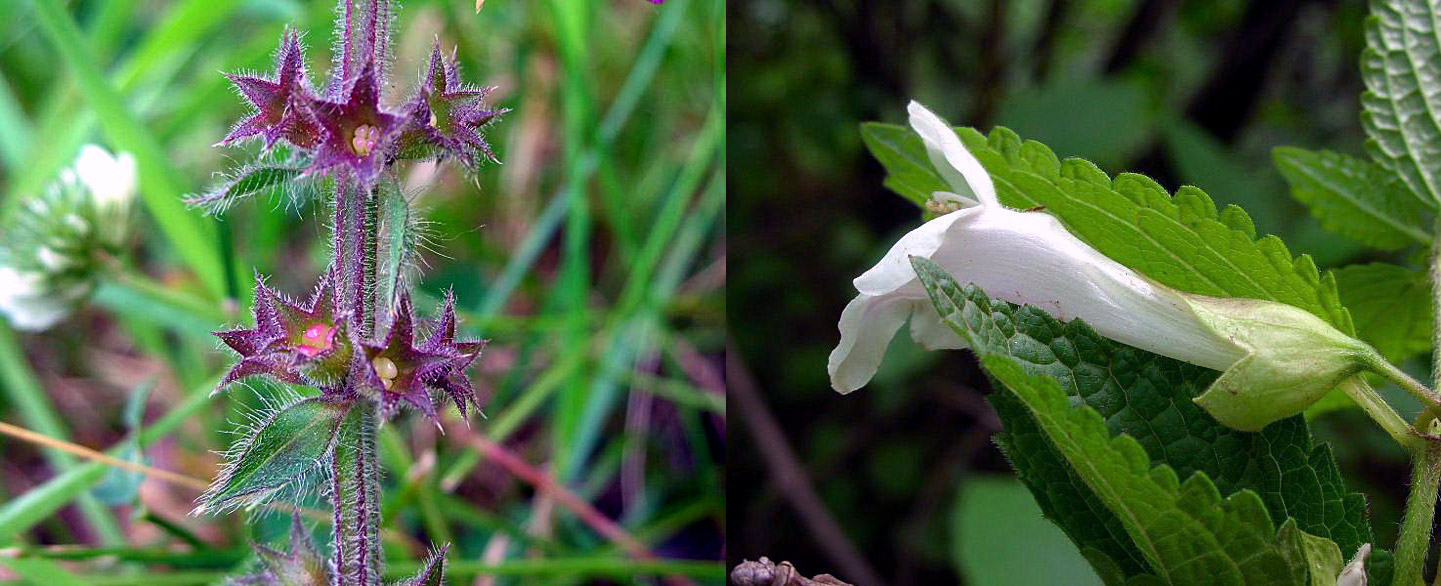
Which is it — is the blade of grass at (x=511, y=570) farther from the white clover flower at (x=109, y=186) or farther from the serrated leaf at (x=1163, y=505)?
the serrated leaf at (x=1163, y=505)

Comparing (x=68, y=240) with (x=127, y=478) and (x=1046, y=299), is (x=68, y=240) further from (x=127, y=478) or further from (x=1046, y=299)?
(x=1046, y=299)

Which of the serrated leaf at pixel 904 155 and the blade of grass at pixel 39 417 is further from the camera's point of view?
the blade of grass at pixel 39 417

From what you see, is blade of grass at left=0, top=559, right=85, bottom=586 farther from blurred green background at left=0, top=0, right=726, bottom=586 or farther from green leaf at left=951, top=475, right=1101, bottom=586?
green leaf at left=951, top=475, right=1101, bottom=586

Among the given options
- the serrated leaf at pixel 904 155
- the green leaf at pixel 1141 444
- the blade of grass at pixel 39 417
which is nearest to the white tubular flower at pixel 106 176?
the blade of grass at pixel 39 417

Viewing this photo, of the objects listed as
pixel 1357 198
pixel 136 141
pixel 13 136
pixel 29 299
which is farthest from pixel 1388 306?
pixel 13 136

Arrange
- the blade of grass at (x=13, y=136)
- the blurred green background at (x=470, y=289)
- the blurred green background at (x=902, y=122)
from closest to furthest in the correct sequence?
1. the blurred green background at (x=470, y=289)
2. the blade of grass at (x=13, y=136)
3. the blurred green background at (x=902, y=122)

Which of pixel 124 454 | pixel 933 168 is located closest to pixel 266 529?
pixel 124 454

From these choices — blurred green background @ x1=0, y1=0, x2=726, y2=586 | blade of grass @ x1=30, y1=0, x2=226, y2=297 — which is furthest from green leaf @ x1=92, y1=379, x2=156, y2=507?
blade of grass @ x1=30, y1=0, x2=226, y2=297
